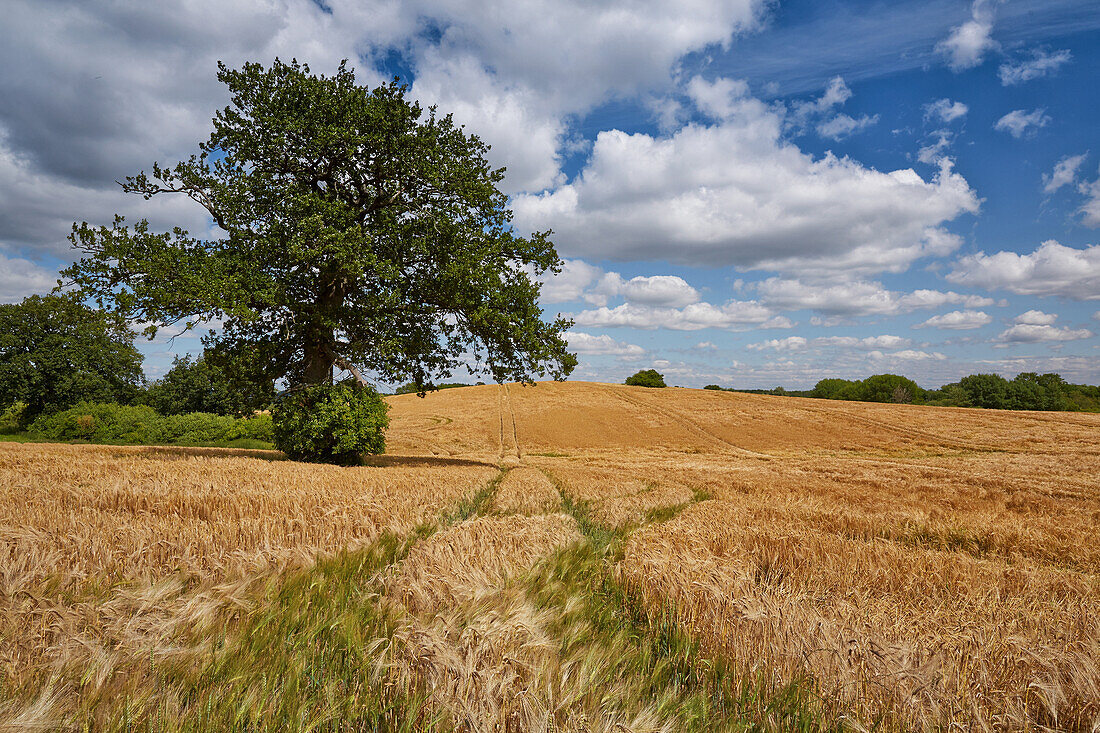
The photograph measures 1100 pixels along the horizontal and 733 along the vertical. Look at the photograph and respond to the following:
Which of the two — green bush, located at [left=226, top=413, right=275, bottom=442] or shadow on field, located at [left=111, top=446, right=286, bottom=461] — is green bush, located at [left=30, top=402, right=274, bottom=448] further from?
shadow on field, located at [left=111, top=446, right=286, bottom=461]

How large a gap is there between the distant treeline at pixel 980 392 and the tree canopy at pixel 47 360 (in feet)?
279

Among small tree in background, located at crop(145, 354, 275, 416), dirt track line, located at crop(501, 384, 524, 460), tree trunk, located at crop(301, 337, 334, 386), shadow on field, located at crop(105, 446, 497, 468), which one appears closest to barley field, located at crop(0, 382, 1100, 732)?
shadow on field, located at crop(105, 446, 497, 468)

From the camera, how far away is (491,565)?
12.2 feet

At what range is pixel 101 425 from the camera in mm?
45062

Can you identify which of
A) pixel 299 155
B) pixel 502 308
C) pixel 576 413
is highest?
pixel 299 155

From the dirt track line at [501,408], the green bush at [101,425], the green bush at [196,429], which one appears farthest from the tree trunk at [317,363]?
the green bush at [101,425]

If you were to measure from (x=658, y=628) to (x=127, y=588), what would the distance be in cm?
329

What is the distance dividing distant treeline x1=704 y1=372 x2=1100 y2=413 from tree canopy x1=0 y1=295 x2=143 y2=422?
279 ft

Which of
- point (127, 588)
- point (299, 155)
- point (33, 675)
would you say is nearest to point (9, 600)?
point (127, 588)

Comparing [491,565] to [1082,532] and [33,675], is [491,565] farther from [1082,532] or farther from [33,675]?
[1082,532]

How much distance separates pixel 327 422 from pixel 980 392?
120 meters

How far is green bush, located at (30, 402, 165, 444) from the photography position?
145 ft

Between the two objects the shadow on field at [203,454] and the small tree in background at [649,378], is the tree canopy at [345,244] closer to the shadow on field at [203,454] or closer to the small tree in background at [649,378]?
the shadow on field at [203,454]

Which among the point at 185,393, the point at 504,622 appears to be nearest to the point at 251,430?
the point at 185,393
